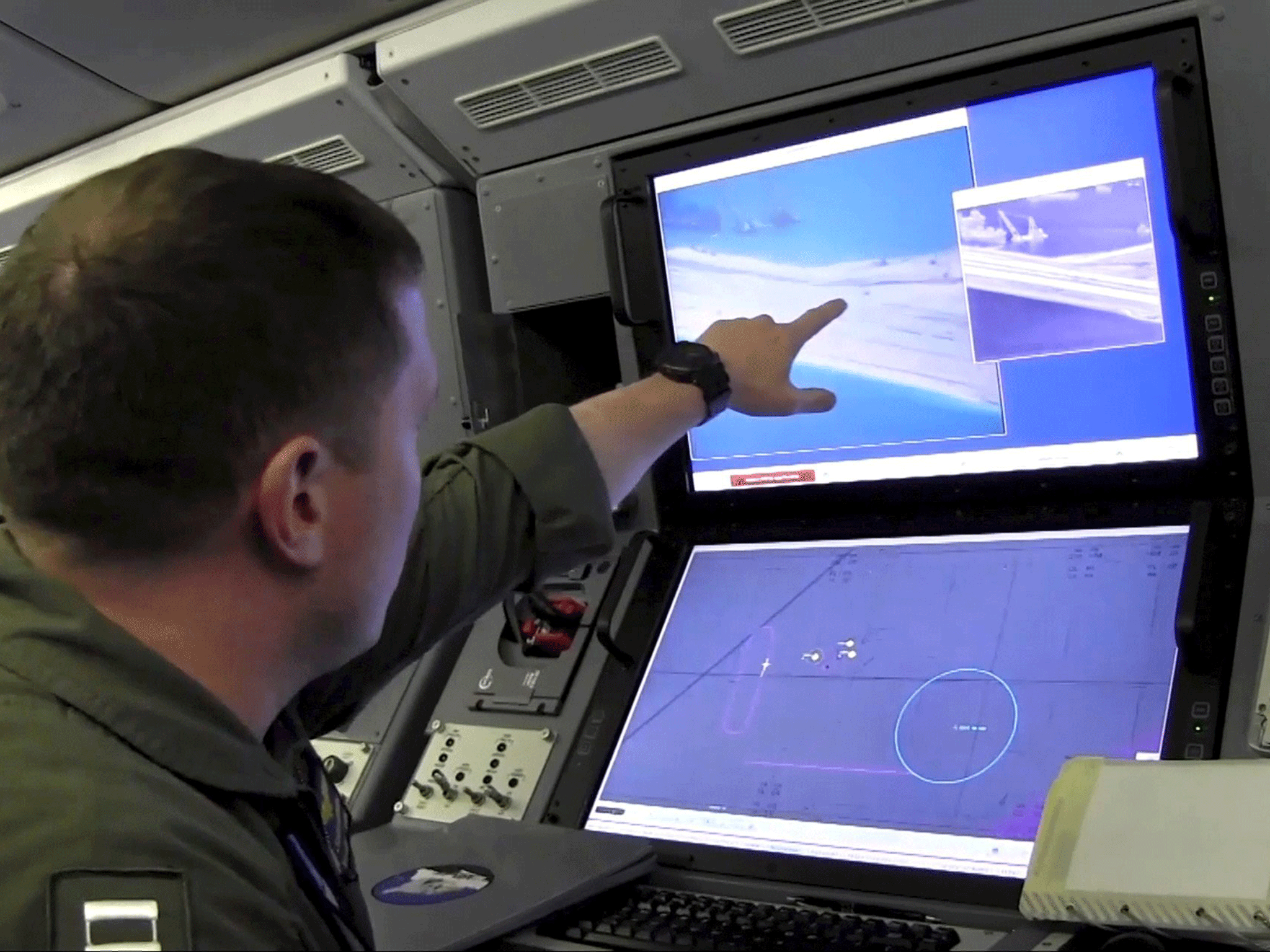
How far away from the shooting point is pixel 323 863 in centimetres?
136

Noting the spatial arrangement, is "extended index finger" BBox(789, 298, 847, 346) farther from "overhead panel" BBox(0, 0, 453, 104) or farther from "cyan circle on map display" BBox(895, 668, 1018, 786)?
"overhead panel" BBox(0, 0, 453, 104)

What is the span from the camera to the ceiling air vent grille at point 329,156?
2.85 m

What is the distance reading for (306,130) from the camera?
9.30 feet

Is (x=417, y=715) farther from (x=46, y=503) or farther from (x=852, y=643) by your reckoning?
(x=46, y=503)

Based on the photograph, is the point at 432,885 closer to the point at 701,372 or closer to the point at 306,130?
the point at 701,372

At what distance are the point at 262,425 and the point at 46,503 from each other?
0.74 feet

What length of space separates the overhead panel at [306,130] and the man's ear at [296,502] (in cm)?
163

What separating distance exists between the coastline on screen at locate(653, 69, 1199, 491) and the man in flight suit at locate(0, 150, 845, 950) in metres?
1.08

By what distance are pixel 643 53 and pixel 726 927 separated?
152 centimetres

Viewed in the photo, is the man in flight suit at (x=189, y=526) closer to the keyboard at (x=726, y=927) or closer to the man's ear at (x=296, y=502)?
the man's ear at (x=296, y=502)

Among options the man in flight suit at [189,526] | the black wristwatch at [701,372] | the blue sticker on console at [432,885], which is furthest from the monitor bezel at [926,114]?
the man in flight suit at [189,526]

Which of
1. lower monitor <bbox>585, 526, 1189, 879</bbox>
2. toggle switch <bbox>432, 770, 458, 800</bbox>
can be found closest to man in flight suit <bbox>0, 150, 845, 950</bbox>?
lower monitor <bbox>585, 526, 1189, 879</bbox>

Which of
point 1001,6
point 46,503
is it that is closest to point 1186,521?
point 1001,6

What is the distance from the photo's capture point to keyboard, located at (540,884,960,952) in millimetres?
1639
